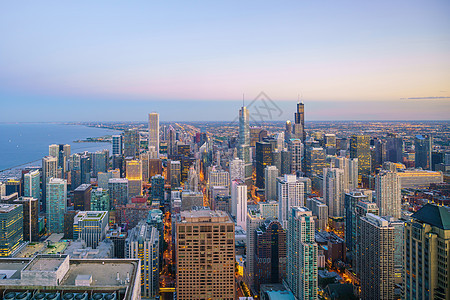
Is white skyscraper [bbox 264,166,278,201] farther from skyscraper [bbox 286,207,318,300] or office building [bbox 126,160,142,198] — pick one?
skyscraper [bbox 286,207,318,300]

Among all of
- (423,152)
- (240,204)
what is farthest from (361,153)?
(423,152)

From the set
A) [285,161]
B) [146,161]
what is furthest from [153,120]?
[285,161]

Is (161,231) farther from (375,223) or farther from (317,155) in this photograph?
(317,155)

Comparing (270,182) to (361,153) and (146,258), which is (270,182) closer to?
(361,153)

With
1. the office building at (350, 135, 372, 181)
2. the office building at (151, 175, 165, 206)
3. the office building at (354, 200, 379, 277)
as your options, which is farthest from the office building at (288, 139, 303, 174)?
the office building at (354, 200, 379, 277)

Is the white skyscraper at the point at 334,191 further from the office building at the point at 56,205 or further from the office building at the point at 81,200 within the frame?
the office building at the point at 56,205

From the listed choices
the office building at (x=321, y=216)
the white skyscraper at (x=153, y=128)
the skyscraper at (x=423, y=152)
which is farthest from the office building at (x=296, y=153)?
the white skyscraper at (x=153, y=128)
